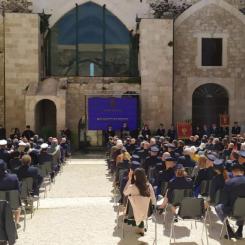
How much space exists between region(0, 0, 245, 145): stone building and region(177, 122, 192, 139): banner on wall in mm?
1120

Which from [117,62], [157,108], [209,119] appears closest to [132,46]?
[117,62]

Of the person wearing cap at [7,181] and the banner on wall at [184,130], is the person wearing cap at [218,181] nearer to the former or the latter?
the person wearing cap at [7,181]

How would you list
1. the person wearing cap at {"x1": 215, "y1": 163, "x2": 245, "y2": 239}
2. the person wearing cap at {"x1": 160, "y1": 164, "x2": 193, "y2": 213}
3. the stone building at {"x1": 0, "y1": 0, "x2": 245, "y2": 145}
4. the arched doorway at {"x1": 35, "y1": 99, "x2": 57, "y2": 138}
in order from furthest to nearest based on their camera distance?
the arched doorway at {"x1": 35, "y1": 99, "x2": 57, "y2": 138} → the stone building at {"x1": 0, "y1": 0, "x2": 245, "y2": 145} → the person wearing cap at {"x1": 160, "y1": 164, "x2": 193, "y2": 213} → the person wearing cap at {"x1": 215, "y1": 163, "x2": 245, "y2": 239}

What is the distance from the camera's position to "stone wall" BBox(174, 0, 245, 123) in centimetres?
2727

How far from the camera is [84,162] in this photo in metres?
21.1

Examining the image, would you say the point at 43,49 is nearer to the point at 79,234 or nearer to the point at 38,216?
the point at 38,216

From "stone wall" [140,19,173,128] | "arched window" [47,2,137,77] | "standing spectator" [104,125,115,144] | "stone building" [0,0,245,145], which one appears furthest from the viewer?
"arched window" [47,2,137,77]

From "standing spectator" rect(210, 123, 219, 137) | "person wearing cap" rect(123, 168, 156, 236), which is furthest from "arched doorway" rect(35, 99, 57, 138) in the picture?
"person wearing cap" rect(123, 168, 156, 236)

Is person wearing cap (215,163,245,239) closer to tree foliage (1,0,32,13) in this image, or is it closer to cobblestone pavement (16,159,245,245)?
A: cobblestone pavement (16,159,245,245)

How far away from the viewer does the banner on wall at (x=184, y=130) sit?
82.5ft

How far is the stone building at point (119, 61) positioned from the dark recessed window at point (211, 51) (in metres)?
0.06

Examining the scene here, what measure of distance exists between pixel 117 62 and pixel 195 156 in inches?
599

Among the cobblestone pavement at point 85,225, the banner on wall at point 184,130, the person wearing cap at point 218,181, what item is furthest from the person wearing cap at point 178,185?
the banner on wall at point 184,130

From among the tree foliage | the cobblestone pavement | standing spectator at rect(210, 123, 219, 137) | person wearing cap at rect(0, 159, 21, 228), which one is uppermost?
the tree foliage
